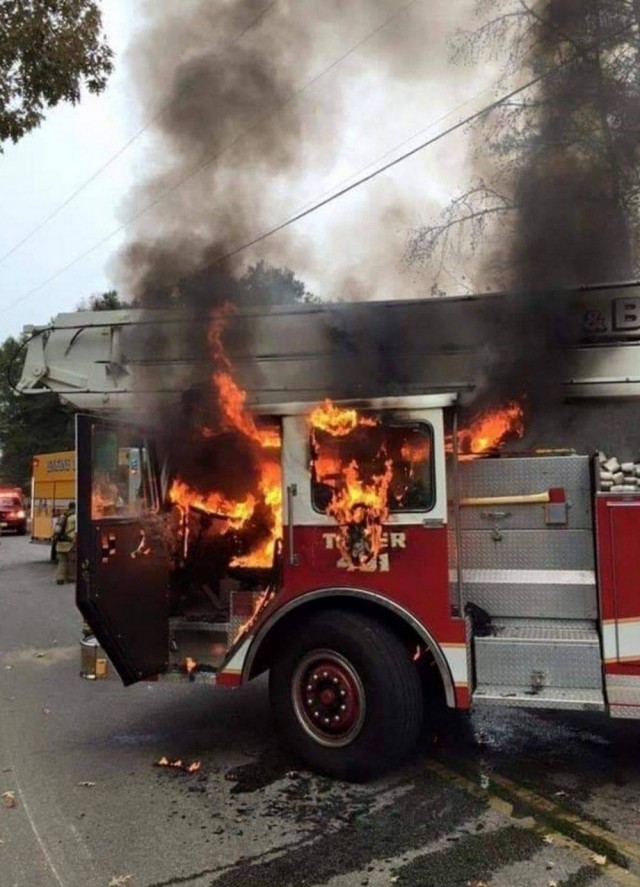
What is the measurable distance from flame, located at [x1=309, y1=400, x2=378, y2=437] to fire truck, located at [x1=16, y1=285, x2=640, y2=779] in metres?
0.01

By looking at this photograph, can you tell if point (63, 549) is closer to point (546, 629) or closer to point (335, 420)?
point (335, 420)

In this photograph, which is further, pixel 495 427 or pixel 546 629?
pixel 495 427

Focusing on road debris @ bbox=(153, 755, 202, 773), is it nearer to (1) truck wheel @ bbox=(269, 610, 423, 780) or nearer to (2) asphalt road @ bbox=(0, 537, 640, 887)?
(2) asphalt road @ bbox=(0, 537, 640, 887)

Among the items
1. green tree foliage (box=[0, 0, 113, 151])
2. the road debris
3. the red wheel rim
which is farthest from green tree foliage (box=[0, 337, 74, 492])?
the red wheel rim

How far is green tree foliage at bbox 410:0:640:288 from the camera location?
18.6 feet

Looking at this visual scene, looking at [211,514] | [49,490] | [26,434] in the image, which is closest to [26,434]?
[26,434]

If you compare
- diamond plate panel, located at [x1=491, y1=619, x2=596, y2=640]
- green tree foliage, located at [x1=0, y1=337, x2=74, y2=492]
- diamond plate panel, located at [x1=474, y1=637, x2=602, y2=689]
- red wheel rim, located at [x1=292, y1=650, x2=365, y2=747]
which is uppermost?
green tree foliage, located at [x1=0, y1=337, x2=74, y2=492]

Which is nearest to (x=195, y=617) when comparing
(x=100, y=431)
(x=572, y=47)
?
(x=100, y=431)

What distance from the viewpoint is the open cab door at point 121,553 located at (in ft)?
15.2

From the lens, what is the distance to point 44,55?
26.1 feet

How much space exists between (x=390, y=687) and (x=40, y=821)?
1.99m

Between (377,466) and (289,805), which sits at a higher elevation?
(377,466)

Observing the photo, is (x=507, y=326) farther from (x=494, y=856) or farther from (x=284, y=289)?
(x=494, y=856)

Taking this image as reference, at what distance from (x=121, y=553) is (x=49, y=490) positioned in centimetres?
1541
